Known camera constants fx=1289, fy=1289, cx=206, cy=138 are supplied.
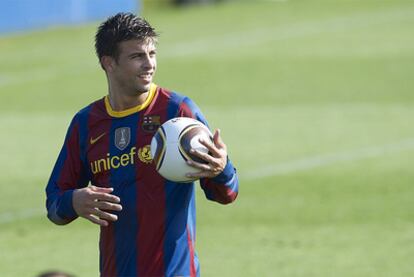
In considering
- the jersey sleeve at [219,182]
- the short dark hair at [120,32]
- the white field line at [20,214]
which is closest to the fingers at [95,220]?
the jersey sleeve at [219,182]

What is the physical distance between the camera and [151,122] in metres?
7.44

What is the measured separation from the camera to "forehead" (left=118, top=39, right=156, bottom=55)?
290 inches

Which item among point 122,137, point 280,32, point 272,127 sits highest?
point 122,137

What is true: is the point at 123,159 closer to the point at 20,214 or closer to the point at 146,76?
the point at 146,76

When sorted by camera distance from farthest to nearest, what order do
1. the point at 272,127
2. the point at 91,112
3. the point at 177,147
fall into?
the point at 272,127
the point at 91,112
the point at 177,147

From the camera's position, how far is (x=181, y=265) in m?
7.28

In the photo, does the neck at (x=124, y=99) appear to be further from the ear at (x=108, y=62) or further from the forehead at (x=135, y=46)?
the forehead at (x=135, y=46)

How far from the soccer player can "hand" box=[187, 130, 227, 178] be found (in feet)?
0.49

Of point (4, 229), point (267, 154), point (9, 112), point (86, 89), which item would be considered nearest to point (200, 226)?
point (4, 229)

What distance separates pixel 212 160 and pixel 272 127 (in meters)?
12.5

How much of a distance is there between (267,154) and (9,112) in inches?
230

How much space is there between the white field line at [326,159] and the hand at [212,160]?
8.80 metres

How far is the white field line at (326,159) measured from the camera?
16.1 metres

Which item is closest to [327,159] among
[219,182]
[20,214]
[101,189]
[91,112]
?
[20,214]
